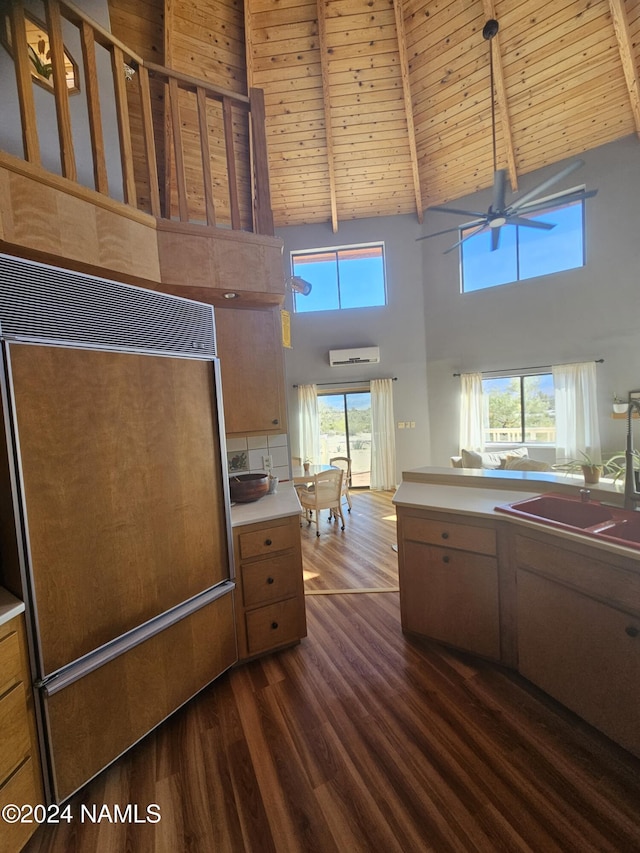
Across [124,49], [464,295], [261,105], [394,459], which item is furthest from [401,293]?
[124,49]

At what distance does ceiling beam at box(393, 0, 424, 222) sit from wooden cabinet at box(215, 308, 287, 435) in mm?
4231

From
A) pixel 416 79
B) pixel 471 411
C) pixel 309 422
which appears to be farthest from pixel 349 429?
pixel 416 79

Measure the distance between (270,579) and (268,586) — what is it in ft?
0.14

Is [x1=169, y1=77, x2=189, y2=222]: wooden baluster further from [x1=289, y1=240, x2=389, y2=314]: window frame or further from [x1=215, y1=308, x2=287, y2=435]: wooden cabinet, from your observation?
[x1=289, y1=240, x2=389, y2=314]: window frame

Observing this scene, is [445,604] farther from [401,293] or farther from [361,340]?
[401,293]

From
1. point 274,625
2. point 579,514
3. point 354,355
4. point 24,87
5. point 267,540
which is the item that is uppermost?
point 24,87

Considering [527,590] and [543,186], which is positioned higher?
[543,186]

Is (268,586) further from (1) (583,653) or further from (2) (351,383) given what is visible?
(2) (351,383)

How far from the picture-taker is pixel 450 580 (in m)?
2.01

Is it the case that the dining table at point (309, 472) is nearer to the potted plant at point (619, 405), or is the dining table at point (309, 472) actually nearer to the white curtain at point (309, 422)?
the white curtain at point (309, 422)

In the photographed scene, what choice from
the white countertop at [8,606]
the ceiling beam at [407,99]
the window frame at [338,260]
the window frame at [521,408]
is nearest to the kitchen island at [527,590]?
the white countertop at [8,606]

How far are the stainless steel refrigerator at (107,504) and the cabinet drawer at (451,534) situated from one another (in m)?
1.12

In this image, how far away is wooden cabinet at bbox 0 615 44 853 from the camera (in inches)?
45.4

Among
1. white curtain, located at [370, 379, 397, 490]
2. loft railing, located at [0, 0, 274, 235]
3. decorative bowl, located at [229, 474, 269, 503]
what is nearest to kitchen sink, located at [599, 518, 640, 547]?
decorative bowl, located at [229, 474, 269, 503]
